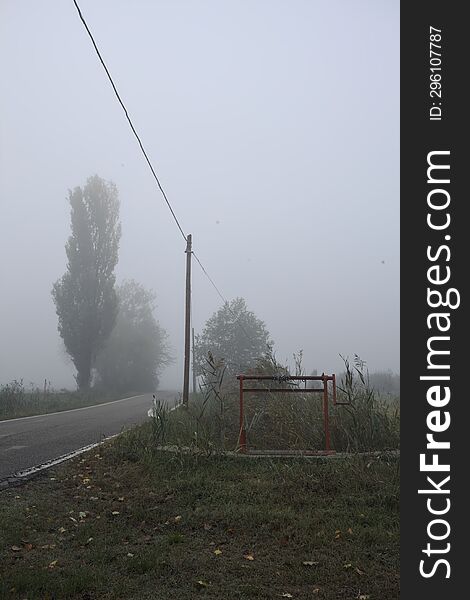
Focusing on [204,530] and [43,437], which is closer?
[204,530]

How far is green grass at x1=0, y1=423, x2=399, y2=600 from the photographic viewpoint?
3.64 meters

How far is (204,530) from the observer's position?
472 cm

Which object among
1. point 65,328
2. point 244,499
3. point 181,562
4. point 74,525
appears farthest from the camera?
point 65,328

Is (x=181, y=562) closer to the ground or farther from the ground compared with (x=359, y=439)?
closer to the ground

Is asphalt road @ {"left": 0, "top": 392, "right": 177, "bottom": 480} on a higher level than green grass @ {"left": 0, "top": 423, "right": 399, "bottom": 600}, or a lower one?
lower

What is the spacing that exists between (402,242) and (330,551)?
96.0 inches

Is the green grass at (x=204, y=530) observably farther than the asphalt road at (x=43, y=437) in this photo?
No

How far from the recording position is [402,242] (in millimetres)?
3703

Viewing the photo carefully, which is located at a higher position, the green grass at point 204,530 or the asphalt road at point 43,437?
the green grass at point 204,530

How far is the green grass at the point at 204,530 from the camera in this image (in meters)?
3.64

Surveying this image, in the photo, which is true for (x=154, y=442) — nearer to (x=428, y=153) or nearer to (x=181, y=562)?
(x=181, y=562)

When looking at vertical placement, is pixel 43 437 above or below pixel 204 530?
below

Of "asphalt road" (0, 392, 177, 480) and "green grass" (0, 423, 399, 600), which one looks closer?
"green grass" (0, 423, 399, 600)

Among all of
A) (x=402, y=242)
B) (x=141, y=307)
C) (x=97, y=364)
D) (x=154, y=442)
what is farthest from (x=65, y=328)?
(x=402, y=242)
